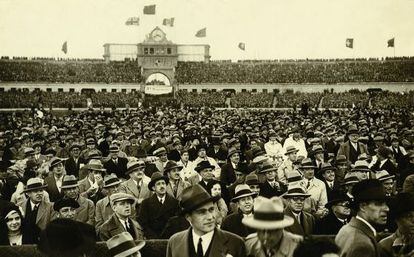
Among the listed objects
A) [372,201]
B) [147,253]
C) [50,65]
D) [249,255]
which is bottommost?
[147,253]

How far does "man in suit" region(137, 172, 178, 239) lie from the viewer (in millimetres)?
8125

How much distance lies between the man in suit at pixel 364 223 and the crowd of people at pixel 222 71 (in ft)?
227

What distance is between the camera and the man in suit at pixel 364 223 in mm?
4652

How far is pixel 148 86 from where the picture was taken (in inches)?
2790

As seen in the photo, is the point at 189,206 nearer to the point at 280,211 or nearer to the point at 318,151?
the point at 280,211

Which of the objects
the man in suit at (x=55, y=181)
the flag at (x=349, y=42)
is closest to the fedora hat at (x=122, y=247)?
the man in suit at (x=55, y=181)

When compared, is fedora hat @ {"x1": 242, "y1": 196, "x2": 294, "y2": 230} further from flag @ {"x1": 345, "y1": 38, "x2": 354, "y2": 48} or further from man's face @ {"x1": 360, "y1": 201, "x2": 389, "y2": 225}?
flag @ {"x1": 345, "y1": 38, "x2": 354, "y2": 48}

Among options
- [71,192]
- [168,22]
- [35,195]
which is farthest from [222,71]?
[35,195]

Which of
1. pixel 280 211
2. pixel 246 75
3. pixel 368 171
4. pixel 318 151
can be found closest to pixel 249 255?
pixel 280 211

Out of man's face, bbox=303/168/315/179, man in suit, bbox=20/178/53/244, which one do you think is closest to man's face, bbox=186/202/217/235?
man in suit, bbox=20/178/53/244

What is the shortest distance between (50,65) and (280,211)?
248ft

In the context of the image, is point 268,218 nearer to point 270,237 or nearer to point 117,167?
point 270,237

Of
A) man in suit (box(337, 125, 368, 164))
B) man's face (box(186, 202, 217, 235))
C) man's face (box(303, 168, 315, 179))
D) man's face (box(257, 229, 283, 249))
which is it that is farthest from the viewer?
man in suit (box(337, 125, 368, 164))

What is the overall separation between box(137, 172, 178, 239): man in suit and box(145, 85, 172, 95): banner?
62.1m
